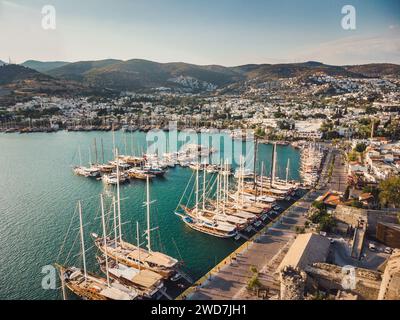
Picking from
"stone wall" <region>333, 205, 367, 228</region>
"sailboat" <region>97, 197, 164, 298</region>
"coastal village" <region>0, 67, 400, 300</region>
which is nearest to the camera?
"coastal village" <region>0, 67, 400, 300</region>

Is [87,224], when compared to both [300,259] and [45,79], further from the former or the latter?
[45,79]

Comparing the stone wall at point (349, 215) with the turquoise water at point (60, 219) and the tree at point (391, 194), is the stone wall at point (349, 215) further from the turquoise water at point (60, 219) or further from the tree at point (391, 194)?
the turquoise water at point (60, 219)

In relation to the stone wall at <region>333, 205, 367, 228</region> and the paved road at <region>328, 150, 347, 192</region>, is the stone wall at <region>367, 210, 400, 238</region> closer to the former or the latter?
the stone wall at <region>333, 205, 367, 228</region>

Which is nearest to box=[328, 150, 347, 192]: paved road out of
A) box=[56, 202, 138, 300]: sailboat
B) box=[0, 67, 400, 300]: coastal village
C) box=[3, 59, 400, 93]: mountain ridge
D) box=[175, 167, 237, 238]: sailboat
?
box=[0, 67, 400, 300]: coastal village

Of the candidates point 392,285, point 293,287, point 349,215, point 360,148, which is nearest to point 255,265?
point 293,287

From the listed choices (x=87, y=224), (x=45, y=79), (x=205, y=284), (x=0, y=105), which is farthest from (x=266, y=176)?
(x=45, y=79)
